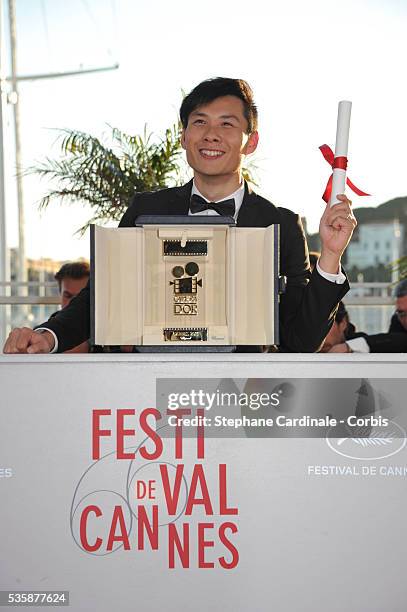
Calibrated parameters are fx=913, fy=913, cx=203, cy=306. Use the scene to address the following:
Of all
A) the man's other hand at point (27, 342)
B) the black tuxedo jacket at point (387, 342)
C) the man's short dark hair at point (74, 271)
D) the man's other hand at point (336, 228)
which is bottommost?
the black tuxedo jacket at point (387, 342)

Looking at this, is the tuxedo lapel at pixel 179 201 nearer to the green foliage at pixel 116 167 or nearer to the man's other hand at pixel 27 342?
the man's other hand at pixel 27 342

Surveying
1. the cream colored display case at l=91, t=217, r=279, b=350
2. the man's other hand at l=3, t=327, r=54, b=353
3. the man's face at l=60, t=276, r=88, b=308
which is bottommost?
the man's face at l=60, t=276, r=88, b=308

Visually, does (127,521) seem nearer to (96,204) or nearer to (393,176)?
(96,204)

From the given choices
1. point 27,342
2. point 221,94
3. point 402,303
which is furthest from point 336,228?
point 402,303

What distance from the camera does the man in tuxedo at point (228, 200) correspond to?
2.20 m

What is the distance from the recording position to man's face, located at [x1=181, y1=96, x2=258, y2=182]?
237cm

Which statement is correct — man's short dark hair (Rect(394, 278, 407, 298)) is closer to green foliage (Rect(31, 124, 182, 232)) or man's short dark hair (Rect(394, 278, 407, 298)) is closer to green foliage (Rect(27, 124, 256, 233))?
green foliage (Rect(27, 124, 256, 233))

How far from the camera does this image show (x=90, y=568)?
1.74 m

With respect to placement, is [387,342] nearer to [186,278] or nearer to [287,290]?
[287,290]

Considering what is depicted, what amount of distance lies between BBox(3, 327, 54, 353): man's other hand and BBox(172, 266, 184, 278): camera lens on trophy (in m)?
0.33

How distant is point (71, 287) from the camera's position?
14.9ft

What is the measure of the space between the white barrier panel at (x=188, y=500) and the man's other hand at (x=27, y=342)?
0.21 m

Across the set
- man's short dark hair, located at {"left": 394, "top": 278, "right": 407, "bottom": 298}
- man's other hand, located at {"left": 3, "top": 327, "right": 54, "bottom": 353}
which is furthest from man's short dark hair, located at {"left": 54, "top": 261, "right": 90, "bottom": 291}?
man's other hand, located at {"left": 3, "top": 327, "right": 54, "bottom": 353}

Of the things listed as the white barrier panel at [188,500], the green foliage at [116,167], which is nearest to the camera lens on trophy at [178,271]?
the white barrier panel at [188,500]
